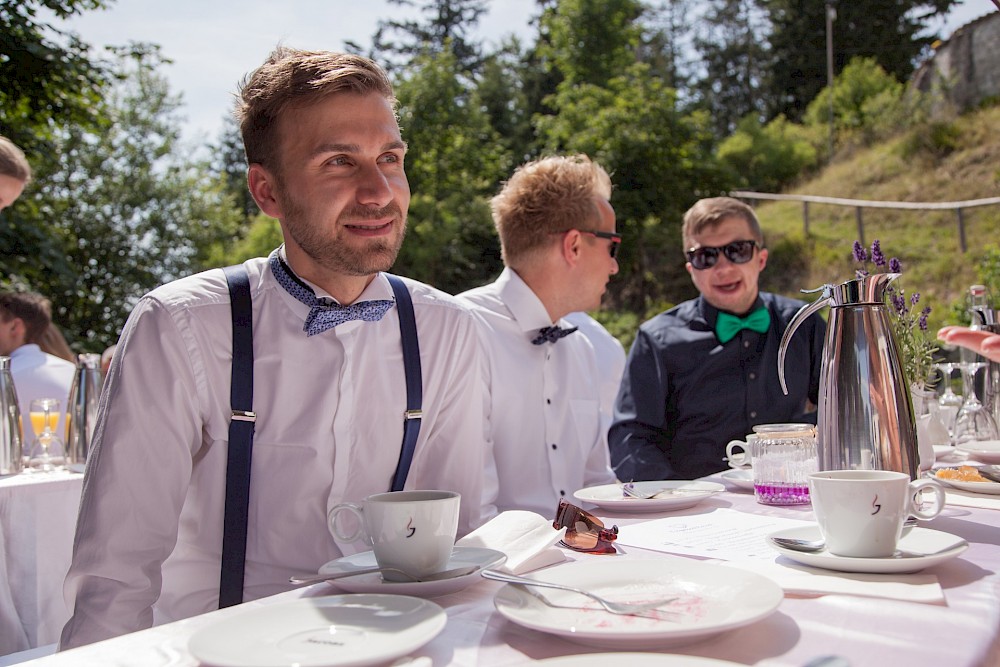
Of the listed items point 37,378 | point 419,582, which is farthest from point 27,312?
point 419,582

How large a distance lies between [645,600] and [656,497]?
0.86 m

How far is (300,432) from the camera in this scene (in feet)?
6.68

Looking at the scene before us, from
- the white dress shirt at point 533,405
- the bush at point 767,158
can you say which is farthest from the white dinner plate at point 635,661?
the bush at point 767,158

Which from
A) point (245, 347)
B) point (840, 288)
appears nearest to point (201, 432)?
point (245, 347)

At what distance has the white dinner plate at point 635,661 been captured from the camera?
84 cm

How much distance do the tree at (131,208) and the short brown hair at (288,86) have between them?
738 inches

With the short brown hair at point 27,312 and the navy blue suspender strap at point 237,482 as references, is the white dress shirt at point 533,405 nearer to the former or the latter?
the navy blue suspender strap at point 237,482

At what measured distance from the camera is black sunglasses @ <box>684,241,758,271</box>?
12.7ft

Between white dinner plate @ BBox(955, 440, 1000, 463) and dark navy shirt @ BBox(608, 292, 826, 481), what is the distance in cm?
90

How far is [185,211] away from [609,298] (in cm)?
1309

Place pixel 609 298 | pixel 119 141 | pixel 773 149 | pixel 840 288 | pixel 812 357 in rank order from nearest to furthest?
pixel 840 288 < pixel 812 357 < pixel 609 298 < pixel 119 141 < pixel 773 149

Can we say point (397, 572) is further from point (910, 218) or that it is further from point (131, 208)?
point (131, 208)

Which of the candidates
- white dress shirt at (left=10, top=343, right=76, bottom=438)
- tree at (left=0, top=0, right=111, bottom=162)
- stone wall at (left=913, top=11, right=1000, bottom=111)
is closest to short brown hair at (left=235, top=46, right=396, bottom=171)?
white dress shirt at (left=10, top=343, right=76, bottom=438)

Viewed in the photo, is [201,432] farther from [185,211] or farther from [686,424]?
[185,211]
